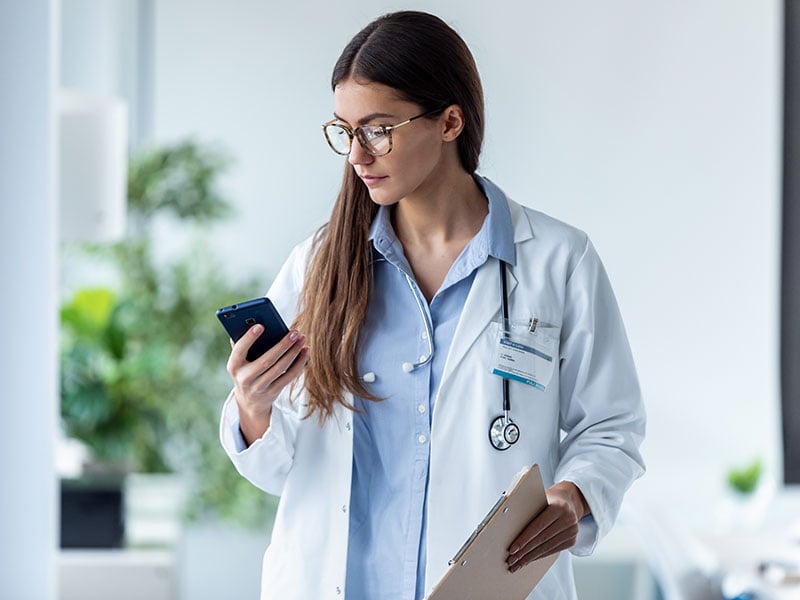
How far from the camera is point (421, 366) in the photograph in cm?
152

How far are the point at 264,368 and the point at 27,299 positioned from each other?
1.38 meters

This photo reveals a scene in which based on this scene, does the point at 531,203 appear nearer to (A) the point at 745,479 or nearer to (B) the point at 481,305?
(A) the point at 745,479

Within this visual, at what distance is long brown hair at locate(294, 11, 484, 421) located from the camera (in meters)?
1.45

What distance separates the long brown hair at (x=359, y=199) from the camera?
145cm

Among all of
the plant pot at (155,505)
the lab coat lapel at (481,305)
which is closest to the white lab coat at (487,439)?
the lab coat lapel at (481,305)

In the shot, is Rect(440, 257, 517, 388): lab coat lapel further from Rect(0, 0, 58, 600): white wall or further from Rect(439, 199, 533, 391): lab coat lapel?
Rect(0, 0, 58, 600): white wall

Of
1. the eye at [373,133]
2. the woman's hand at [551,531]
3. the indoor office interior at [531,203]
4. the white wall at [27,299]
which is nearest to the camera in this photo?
the woman's hand at [551,531]

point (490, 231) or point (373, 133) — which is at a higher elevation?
point (373, 133)

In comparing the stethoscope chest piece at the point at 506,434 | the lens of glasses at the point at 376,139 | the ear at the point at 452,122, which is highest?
the ear at the point at 452,122

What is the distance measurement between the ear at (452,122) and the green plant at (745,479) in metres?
3.34

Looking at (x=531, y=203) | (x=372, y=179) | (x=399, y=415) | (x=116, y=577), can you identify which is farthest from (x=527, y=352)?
(x=531, y=203)

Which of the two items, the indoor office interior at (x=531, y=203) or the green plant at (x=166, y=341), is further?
the indoor office interior at (x=531, y=203)

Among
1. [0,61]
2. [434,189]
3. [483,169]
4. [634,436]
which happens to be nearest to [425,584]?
[634,436]

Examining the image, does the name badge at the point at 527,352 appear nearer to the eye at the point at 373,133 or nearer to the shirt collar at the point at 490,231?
the shirt collar at the point at 490,231
